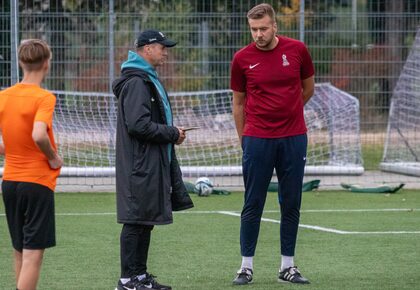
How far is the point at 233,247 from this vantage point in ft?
32.6

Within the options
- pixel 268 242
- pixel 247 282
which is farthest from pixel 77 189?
pixel 247 282

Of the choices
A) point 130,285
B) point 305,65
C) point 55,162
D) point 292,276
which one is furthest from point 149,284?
point 305,65

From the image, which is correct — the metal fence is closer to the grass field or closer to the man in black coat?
the grass field

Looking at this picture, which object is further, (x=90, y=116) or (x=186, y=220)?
(x=90, y=116)

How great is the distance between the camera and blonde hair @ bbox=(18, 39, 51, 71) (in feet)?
21.1

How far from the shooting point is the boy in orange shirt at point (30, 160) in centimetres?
640

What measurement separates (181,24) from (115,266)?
25.4ft

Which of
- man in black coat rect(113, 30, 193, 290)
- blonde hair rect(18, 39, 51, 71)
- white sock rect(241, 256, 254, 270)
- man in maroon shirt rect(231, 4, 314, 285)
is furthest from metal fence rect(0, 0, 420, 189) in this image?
blonde hair rect(18, 39, 51, 71)

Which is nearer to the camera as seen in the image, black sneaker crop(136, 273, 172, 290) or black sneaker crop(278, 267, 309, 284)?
black sneaker crop(136, 273, 172, 290)

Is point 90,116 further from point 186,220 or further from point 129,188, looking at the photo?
point 129,188

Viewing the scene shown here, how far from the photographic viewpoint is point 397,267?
8.78 m

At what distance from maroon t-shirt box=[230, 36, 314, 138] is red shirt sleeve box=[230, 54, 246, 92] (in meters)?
0.01

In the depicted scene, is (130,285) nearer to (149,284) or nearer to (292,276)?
(149,284)

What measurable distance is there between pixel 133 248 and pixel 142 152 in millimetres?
682
